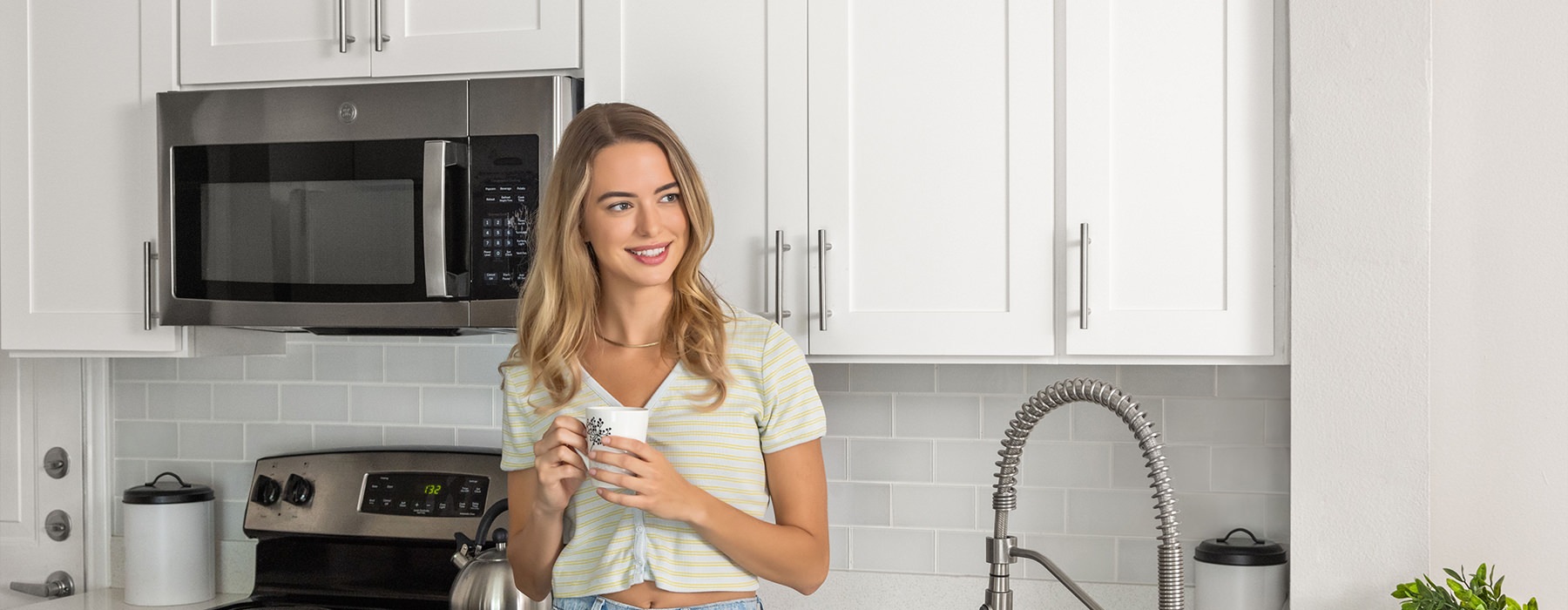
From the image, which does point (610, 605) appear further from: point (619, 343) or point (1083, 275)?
point (1083, 275)

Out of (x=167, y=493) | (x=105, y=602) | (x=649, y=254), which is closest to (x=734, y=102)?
(x=649, y=254)

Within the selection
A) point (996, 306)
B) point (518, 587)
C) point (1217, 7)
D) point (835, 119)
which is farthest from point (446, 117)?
point (1217, 7)

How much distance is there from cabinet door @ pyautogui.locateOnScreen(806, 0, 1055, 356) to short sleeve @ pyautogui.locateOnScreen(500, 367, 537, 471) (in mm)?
468

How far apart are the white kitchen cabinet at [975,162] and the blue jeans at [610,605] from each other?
0.44 m

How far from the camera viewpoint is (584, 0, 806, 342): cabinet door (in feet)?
6.10

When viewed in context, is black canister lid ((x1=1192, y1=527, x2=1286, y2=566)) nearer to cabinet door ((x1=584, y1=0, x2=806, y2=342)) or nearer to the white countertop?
cabinet door ((x1=584, y1=0, x2=806, y2=342))
